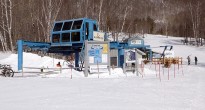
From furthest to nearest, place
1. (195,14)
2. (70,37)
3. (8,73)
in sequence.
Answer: (195,14), (70,37), (8,73)

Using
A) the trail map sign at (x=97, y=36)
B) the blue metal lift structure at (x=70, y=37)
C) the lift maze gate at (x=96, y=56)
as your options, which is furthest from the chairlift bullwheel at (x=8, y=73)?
the trail map sign at (x=97, y=36)

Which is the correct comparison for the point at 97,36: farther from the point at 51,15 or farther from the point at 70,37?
the point at 51,15

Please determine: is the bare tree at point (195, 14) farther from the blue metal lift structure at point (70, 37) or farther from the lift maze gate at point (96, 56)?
the lift maze gate at point (96, 56)

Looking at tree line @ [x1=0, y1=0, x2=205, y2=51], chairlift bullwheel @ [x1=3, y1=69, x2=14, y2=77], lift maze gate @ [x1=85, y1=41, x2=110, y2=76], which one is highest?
tree line @ [x1=0, y1=0, x2=205, y2=51]

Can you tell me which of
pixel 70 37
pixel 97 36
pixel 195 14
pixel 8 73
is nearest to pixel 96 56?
pixel 97 36

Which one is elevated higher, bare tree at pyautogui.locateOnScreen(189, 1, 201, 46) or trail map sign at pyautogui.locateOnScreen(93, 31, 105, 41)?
bare tree at pyautogui.locateOnScreen(189, 1, 201, 46)

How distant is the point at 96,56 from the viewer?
2466cm

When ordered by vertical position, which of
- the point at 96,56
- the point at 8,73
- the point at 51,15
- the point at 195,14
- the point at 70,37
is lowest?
the point at 8,73

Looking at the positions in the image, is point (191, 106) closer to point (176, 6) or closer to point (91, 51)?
point (91, 51)

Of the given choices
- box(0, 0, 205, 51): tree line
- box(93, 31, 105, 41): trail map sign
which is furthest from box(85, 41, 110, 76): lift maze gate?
box(0, 0, 205, 51): tree line

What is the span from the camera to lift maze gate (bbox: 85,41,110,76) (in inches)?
953

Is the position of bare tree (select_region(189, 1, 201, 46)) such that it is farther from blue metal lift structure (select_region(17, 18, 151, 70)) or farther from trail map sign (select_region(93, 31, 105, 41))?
blue metal lift structure (select_region(17, 18, 151, 70))

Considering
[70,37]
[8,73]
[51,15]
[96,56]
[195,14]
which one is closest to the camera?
[8,73]

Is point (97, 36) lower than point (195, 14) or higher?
lower
